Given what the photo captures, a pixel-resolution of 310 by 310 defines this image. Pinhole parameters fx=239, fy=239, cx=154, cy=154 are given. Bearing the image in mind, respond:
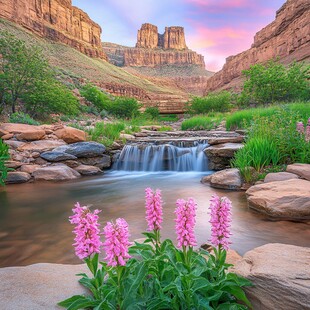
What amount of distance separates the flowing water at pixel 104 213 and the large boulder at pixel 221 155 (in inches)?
20.0

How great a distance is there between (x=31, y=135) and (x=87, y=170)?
10.2ft

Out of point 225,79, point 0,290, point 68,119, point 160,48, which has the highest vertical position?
point 160,48

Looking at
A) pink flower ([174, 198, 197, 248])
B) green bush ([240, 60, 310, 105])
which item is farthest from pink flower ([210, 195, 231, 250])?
green bush ([240, 60, 310, 105])

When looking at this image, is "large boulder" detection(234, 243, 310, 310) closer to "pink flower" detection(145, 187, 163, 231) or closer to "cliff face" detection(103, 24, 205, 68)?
"pink flower" detection(145, 187, 163, 231)

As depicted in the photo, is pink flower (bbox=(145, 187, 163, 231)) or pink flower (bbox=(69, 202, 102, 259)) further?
pink flower (bbox=(145, 187, 163, 231))

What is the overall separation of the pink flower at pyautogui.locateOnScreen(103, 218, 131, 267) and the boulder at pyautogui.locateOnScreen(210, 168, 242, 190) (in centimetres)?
569

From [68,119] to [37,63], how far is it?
4157 mm

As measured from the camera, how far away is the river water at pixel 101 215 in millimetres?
3486

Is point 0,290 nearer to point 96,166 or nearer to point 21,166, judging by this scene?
point 21,166

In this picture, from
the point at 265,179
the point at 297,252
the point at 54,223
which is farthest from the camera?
the point at 265,179

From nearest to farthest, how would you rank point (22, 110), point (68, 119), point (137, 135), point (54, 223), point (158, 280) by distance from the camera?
point (158, 280) → point (54, 223) → point (137, 135) → point (22, 110) → point (68, 119)

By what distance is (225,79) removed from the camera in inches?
3201

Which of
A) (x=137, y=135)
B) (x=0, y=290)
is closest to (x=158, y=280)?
(x=0, y=290)

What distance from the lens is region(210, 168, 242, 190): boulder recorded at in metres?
6.50
